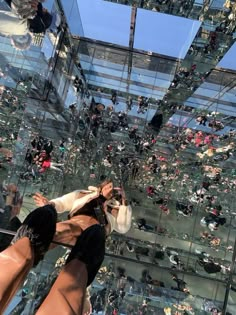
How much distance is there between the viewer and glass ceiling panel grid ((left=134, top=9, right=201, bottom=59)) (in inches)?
86.6

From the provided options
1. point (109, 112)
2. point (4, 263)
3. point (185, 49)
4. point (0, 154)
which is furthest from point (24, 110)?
point (4, 263)

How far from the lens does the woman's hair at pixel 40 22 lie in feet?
6.57

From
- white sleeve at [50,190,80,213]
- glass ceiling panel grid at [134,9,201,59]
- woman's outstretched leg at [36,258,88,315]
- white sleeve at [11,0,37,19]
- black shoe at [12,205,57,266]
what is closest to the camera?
woman's outstretched leg at [36,258,88,315]

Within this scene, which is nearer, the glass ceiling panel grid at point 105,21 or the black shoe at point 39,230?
the black shoe at point 39,230

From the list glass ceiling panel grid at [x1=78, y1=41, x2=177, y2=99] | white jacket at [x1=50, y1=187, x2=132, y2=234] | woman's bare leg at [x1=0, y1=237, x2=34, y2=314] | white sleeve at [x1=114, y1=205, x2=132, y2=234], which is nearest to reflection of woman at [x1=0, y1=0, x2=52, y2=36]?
glass ceiling panel grid at [x1=78, y1=41, x2=177, y2=99]

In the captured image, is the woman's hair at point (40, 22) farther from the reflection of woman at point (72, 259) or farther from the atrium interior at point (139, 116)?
the reflection of woman at point (72, 259)

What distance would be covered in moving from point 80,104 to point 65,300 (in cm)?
267

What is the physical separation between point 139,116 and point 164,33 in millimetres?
883

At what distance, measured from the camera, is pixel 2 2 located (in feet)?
5.95

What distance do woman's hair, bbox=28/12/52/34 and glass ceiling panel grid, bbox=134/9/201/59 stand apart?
580 millimetres

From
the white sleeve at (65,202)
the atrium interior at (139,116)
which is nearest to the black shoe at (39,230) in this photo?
the white sleeve at (65,202)

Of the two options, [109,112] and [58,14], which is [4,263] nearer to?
[58,14]

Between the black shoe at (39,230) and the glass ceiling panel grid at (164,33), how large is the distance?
1.71 m

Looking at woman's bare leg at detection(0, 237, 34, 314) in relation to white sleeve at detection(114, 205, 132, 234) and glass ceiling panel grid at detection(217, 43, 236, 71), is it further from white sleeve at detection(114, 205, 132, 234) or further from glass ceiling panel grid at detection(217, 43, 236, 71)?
glass ceiling panel grid at detection(217, 43, 236, 71)
